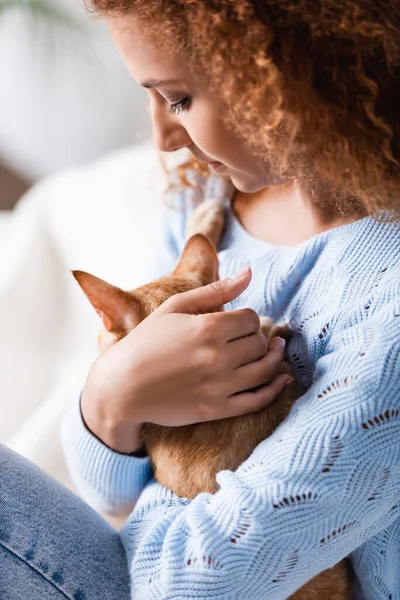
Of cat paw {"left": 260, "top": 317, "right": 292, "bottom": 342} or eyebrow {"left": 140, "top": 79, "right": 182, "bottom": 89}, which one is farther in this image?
cat paw {"left": 260, "top": 317, "right": 292, "bottom": 342}

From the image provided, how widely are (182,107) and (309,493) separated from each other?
490mm

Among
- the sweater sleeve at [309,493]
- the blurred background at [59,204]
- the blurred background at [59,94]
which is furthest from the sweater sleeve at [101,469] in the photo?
the blurred background at [59,94]

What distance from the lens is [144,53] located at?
85 centimetres

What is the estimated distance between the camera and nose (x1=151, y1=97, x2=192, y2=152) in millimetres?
967

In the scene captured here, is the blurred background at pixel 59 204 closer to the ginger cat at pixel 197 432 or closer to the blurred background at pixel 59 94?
the blurred background at pixel 59 94

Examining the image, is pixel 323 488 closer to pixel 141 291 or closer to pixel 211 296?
pixel 211 296

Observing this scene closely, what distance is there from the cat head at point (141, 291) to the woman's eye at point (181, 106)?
0.21 meters

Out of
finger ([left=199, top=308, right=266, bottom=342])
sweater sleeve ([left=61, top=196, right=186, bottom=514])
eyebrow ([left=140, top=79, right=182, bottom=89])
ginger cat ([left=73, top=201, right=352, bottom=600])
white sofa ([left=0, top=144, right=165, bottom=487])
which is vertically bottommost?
white sofa ([left=0, top=144, right=165, bottom=487])

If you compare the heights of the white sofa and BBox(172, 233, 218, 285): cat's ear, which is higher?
BBox(172, 233, 218, 285): cat's ear

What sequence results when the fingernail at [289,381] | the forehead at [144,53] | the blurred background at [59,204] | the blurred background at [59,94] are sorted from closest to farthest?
the forehead at [144,53], the fingernail at [289,381], the blurred background at [59,204], the blurred background at [59,94]

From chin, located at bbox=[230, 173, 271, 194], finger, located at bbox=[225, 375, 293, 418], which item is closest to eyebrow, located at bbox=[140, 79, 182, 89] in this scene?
chin, located at bbox=[230, 173, 271, 194]

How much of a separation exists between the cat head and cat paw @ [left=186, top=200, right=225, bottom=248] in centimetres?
10

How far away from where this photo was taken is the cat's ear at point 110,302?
957 millimetres

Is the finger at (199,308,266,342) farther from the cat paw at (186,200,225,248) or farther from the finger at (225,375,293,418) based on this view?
the cat paw at (186,200,225,248)
